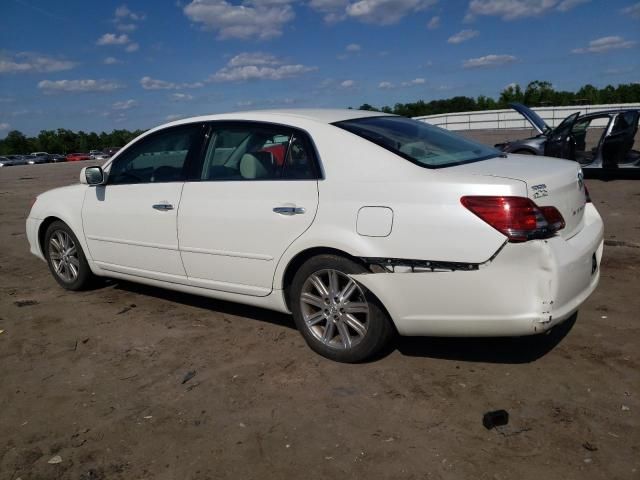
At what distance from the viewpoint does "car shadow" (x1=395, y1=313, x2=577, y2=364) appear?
3.71 m

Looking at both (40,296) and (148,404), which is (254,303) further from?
(40,296)

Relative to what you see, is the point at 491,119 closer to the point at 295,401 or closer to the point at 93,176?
the point at 93,176

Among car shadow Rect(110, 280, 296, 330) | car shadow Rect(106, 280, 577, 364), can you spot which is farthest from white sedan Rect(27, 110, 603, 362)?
car shadow Rect(110, 280, 296, 330)

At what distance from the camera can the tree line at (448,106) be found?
60750mm

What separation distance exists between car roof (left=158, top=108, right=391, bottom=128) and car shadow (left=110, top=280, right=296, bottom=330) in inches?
62.6

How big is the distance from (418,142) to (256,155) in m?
1.15

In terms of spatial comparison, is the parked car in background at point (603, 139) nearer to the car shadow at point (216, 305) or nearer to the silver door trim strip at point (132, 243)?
the car shadow at point (216, 305)

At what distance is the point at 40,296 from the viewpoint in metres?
5.59

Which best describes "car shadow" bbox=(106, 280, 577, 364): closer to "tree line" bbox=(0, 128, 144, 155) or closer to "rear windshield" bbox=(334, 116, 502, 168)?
"rear windshield" bbox=(334, 116, 502, 168)

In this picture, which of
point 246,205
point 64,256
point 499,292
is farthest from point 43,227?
point 499,292

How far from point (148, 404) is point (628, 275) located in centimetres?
440

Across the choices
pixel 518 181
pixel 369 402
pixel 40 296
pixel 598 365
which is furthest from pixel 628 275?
pixel 40 296

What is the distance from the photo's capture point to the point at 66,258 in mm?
5598

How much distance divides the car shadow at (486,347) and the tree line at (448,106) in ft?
124
